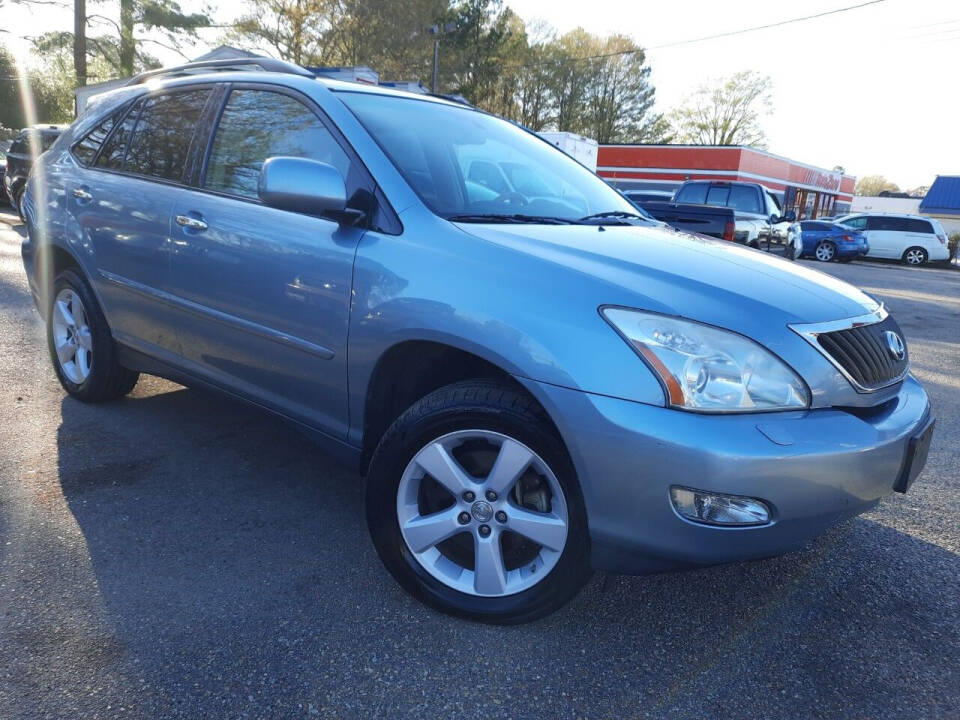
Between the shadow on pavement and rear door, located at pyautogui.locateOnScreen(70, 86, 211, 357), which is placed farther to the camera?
rear door, located at pyautogui.locateOnScreen(70, 86, 211, 357)

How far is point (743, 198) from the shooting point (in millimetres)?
13141

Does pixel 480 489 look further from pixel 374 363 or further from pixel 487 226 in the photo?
pixel 487 226

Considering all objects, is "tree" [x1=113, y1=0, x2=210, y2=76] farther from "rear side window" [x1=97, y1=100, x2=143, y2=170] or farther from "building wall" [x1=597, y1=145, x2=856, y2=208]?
"rear side window" [x1=97, y1=100, x2=143, y2=170]

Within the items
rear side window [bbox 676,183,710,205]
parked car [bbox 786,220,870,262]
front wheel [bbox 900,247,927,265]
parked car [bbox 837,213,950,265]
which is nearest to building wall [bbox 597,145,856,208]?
parked car [bbox 837,213,950,265]

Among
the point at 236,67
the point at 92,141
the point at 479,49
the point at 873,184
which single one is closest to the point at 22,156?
the point at 92,141

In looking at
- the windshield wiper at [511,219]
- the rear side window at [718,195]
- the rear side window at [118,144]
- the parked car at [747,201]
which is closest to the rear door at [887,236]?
the parked car at [747,201]

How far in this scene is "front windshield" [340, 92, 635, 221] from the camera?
106 inches

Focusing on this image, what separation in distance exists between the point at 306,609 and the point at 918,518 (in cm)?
258

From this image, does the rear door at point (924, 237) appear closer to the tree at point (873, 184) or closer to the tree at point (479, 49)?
the tree at point (479, 49)

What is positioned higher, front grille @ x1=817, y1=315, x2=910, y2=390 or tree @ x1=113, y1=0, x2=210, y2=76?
tree @ x1=113, y1=0, x2=210, y2=76

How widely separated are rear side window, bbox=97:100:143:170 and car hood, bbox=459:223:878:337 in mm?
2219

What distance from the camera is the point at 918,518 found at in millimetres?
3191

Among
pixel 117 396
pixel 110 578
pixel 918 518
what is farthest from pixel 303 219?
pixel 918 518

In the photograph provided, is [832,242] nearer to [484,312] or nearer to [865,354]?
[865,354]
